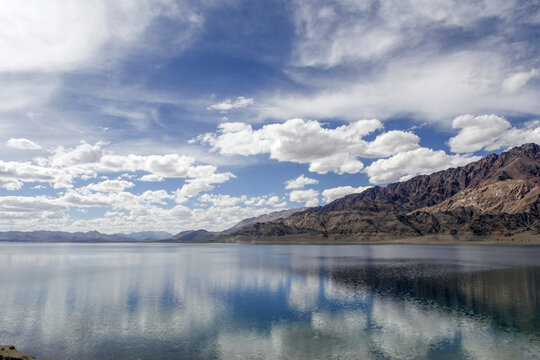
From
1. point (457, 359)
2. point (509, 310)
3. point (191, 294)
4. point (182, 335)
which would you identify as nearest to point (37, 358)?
point (182, 335)

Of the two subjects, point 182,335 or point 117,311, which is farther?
point 117,311

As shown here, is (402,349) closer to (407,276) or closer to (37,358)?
(37,358)

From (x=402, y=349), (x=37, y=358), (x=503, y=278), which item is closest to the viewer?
(x=37, y=358)

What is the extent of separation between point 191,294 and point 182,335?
25.1 metres

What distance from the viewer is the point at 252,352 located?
33.6m

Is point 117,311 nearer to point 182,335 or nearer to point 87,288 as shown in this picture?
point 182,335

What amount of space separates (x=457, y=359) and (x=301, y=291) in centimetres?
3640

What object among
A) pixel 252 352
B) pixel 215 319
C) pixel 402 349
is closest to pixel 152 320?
pixel 215 319

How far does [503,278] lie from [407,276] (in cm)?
2083

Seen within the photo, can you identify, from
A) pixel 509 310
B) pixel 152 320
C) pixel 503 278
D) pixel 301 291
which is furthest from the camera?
pixel 503 278

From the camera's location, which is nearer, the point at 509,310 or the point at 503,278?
the point at 509,310

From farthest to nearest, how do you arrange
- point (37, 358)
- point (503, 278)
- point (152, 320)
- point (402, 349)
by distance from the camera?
point (503, 278)
point (152, 320)
point (402, 349)
point (37, 358)

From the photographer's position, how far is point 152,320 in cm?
4441

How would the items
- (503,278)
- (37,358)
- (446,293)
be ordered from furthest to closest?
(503,278), (446,293), (37,358)
